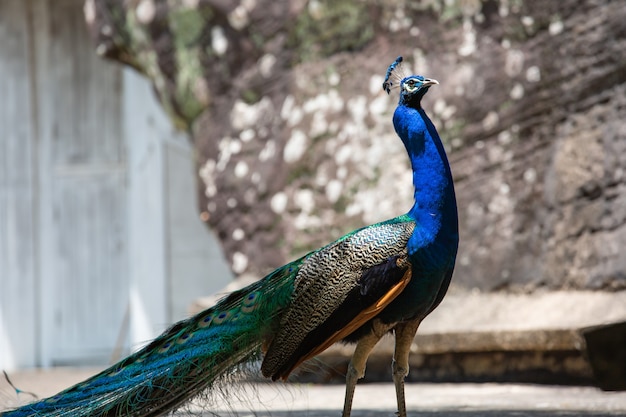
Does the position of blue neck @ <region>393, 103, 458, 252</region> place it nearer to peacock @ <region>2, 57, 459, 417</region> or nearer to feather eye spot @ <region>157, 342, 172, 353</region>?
peacock @ <region>2, 57, 459, 417</region>

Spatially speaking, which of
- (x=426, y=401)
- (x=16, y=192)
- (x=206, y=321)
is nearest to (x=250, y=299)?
(x=206, y=321)

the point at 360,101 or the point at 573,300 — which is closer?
the point at 573,300

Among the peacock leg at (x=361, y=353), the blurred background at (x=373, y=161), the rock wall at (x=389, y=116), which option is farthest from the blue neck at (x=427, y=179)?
the rock wall at (x=389, y=116)

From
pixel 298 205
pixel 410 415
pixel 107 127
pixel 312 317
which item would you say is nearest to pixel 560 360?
pixel 410 415

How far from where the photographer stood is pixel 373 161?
5.64m

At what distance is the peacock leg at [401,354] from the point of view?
10.5 feet

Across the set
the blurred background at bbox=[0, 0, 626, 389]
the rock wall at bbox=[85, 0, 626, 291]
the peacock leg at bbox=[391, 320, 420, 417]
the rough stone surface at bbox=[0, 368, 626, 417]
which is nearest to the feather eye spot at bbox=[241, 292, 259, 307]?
the rough stone surface at bbox=[0, 368, 626, 417]

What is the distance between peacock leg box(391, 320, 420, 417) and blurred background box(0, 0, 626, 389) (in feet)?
4.53

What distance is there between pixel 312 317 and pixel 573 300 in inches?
85.7

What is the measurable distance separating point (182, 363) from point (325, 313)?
0.49 m

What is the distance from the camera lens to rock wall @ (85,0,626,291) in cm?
504

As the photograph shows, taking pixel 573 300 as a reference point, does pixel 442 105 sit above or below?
above

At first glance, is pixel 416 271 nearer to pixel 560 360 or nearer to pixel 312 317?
pixel 312 317

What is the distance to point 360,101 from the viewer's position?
5750 millimetres
